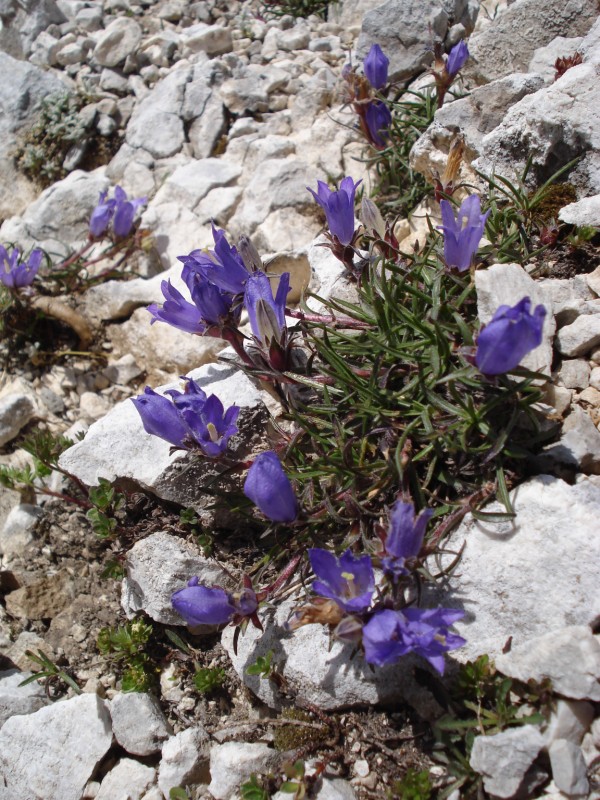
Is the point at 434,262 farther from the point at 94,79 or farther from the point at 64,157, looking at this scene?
the point at 94,79

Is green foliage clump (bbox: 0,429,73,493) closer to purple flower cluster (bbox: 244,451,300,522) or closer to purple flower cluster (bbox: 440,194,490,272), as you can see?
purple flower cluster (bbox: 244,451,300,522)

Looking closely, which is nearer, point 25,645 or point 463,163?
point 25,645

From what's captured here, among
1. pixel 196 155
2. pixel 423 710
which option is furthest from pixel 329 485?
pixel 196 155

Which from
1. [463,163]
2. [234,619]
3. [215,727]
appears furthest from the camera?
[463,163]

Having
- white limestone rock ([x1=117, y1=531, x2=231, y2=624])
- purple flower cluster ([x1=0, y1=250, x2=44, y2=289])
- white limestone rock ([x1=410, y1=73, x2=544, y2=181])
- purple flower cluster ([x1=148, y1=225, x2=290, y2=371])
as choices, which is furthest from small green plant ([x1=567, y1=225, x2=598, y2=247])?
purple flower cluster ([x1=0, y1=250, x2=44, y2=289])

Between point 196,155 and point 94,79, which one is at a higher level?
point 94,79

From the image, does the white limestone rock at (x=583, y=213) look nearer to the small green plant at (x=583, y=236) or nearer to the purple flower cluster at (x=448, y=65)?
the small green plant at (x=583, y=236)

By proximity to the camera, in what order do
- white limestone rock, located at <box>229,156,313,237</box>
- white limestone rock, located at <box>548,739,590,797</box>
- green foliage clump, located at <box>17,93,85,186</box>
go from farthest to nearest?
green foliage clump, located at <box>17,93,85,186</box>
white limestone rock, located at <box>229,156,313,237</box>
white limestone rock, located at <box>548,739,590,797</box>
